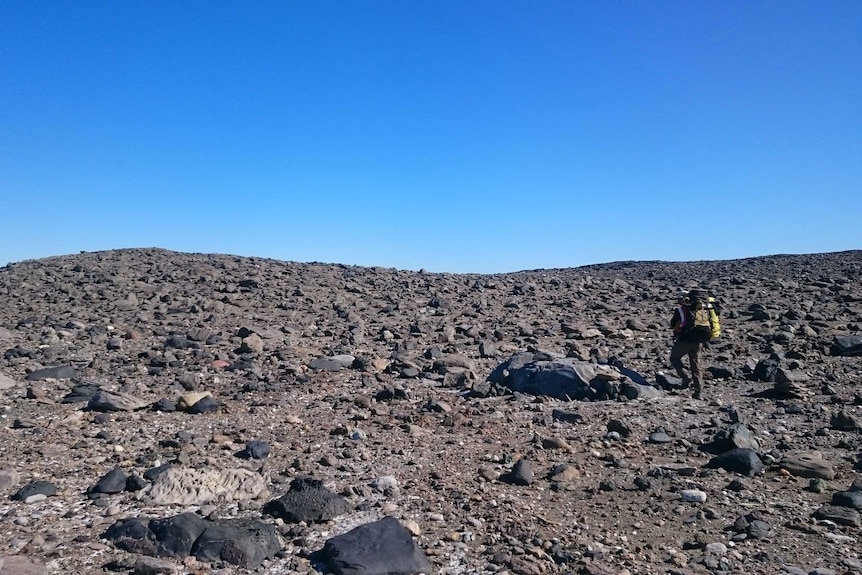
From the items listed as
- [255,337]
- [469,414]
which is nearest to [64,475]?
[469,414]

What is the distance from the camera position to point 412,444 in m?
6.94

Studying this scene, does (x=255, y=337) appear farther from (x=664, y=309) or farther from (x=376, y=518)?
(x=664, y=309)

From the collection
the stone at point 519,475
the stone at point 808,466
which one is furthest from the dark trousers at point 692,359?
the stone at point 519,475

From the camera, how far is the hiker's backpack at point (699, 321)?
963cm

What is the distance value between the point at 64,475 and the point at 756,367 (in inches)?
383

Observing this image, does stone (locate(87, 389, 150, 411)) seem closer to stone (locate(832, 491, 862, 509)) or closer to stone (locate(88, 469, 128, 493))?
stone (locate(88, 469, 128, 493))

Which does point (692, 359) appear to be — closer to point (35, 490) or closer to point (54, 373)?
point (35, 490)

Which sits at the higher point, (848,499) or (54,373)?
(54,373)

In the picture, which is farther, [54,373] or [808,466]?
[54,373]

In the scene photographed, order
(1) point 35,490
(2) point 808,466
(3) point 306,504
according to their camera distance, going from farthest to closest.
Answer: (2) point 808,466 < (1) point 35,490 < (3) point 306,504

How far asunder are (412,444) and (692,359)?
494cm

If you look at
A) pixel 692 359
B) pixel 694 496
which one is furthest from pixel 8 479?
pixel 692 359

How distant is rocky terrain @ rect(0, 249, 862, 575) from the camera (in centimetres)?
450

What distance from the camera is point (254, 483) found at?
5535 mm
